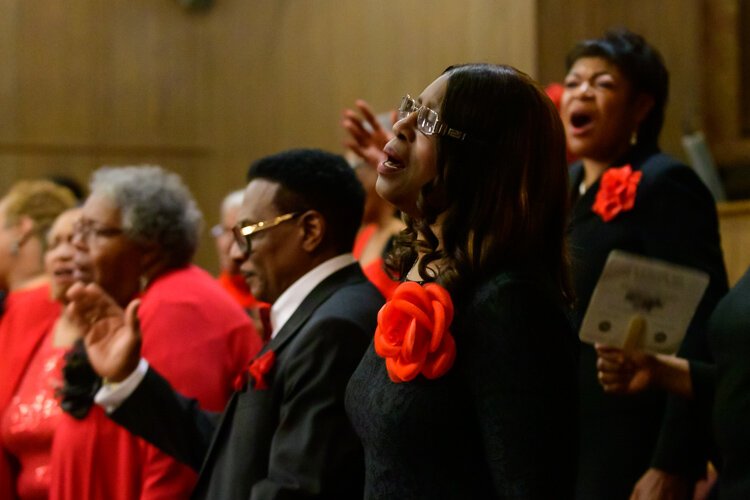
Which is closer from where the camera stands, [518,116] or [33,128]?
[518,116]

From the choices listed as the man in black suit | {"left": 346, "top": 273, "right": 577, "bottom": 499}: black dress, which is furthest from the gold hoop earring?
{"left": 346, "top": 273, "right": 577, "bottom": 499}: black dress

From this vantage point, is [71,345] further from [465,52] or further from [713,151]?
[713,151]

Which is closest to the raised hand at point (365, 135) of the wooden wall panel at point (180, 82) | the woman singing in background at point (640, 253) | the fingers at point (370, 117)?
the fingers at point (370, 117)

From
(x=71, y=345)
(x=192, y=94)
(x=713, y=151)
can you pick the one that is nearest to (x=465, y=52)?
(x=713, y=151)

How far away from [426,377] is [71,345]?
5.66 ft

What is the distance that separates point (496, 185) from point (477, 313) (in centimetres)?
18

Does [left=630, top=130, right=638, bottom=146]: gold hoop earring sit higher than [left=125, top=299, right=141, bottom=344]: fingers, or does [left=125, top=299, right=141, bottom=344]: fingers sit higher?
[left=630, top=130, right=638, bottom=146]: gold hoop earring

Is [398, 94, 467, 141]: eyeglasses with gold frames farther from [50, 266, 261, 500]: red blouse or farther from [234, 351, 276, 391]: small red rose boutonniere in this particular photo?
[50, 266, 261, 500]: red blouse

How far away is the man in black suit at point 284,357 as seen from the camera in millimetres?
2004

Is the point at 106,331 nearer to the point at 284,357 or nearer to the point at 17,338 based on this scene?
the point at 284,357

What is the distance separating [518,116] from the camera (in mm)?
1517

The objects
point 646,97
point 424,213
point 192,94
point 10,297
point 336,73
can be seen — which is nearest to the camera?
point 424,213

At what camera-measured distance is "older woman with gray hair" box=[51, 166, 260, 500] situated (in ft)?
8.41

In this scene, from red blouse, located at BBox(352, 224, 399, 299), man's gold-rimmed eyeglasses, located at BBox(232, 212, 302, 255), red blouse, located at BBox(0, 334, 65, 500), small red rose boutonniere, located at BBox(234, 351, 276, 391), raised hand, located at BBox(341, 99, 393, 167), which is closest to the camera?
small red rose boutonniere, located at BBox(234, 351, 276, 391)
